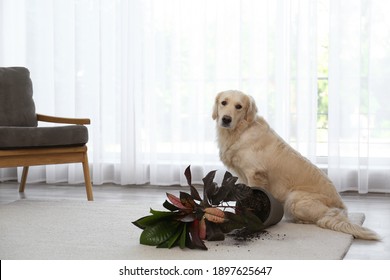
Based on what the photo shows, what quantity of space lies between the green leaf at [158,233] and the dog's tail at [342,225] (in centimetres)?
83

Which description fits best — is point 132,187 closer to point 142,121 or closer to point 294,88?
point 142,121

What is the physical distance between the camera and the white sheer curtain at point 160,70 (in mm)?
4633

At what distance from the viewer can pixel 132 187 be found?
4.83 metres

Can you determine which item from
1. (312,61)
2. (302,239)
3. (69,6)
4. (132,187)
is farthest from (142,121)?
(302,239)

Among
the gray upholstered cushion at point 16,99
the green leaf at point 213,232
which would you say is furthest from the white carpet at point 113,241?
the gray upholstered cushion at point 16,99

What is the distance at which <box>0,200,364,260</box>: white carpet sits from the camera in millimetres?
2641

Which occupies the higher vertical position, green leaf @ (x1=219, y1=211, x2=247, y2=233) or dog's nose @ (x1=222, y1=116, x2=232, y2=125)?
dog's nose @ (x1=222, y1=116, x2=232, y2=125)

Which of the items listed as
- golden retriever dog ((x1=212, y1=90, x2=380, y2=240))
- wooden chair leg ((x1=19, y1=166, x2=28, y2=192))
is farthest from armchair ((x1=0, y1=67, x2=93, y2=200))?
golden retriever dog ((x1=212, y1=90, x2=380, y2=240))

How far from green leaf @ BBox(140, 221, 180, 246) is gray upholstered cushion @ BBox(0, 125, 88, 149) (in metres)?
1.38

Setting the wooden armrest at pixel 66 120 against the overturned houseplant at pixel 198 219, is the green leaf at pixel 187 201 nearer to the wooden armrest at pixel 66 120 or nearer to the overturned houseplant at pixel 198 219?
the overturned houseplant at pixel 198 219

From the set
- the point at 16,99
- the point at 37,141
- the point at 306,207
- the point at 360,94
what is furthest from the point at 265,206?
the point at 16,99

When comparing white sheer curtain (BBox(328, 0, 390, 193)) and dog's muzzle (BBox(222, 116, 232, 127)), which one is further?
white sheer curtain (BBox(328, 0, 390, 193))

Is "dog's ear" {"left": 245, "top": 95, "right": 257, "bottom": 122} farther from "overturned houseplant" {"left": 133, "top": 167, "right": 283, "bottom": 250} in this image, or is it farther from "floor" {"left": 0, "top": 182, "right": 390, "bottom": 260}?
"floor" {"left": 0, "top": 182, "right": 390, "bottom": 260}

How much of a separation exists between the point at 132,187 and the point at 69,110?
0.85 meters
